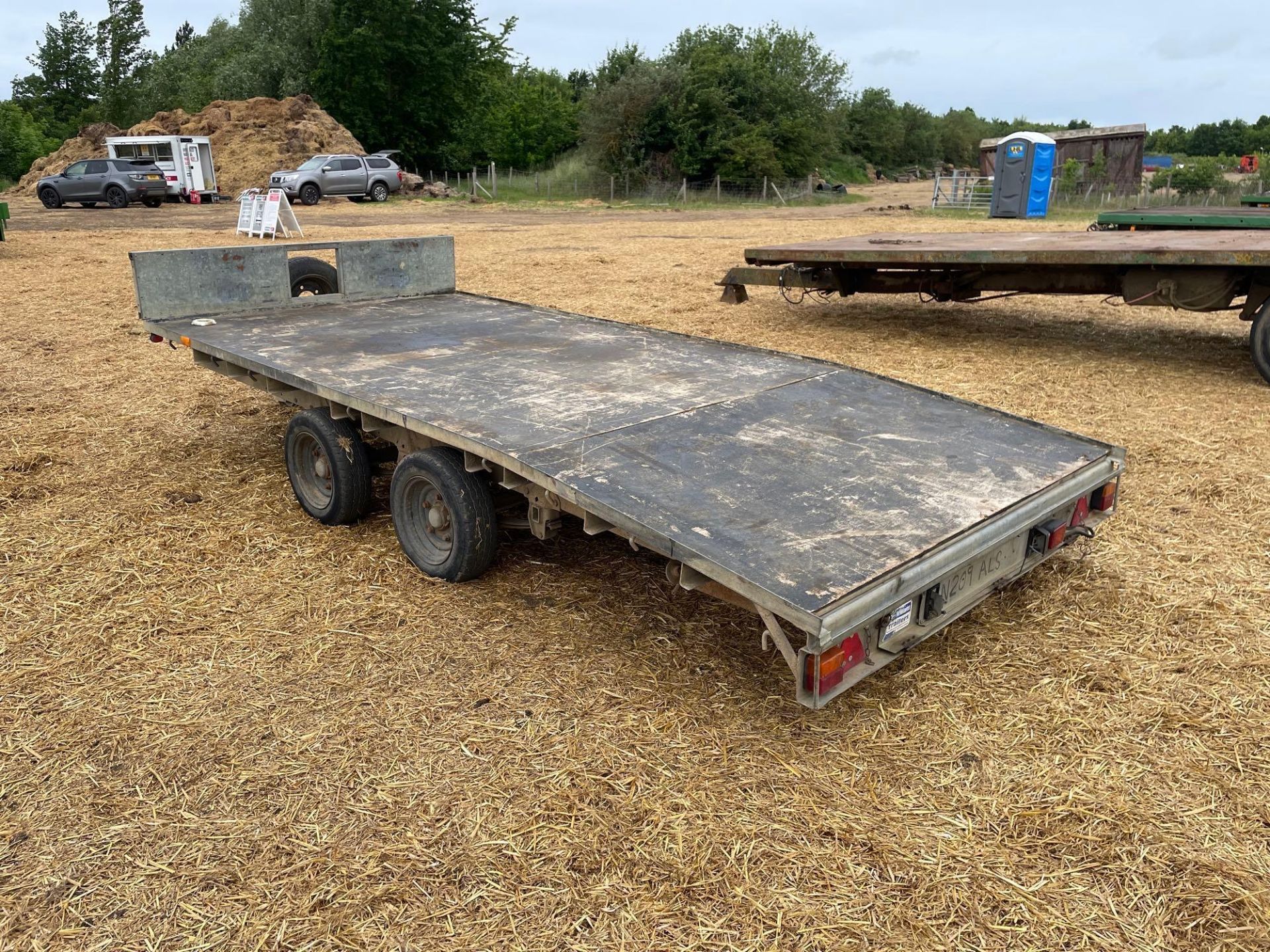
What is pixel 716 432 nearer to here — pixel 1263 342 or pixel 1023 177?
pixel 1263 342

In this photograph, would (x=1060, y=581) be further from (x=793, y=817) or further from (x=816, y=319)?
(x=816, y=319)

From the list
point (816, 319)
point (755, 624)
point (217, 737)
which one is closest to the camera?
point (217, 737)

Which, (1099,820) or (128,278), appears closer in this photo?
(1099,820)

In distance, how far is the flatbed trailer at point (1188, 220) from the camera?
11492 millimetres

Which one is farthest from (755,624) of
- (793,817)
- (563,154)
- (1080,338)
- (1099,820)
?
(563,154)

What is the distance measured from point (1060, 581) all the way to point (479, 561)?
2517mm

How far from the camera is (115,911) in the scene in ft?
8.14

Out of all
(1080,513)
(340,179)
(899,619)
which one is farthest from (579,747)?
(340,179)

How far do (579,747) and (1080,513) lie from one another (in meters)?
2.29

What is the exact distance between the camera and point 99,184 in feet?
89.1

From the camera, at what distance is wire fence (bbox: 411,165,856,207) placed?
36281mm

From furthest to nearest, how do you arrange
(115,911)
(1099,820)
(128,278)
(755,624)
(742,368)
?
(128,278) → (742,368) → (755,624) → (1099,820) → (115,911)

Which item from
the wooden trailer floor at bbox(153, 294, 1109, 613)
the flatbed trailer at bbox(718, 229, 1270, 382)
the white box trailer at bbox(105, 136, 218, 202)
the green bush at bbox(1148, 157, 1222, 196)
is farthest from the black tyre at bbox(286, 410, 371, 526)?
the green bush at bbox(1148, 157, 1222, 196)

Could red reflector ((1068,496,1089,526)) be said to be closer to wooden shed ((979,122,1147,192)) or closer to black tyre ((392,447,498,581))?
black tyre ((392,447,498,581))
